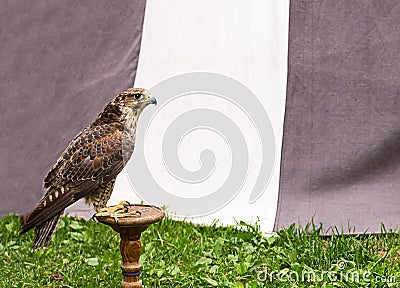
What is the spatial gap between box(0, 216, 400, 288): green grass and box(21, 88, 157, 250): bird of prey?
0.32 metres

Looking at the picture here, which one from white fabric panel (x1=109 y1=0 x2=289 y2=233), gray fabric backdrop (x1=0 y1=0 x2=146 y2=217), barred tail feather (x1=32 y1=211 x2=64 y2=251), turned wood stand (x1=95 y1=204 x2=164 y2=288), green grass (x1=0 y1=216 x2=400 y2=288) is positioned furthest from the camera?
gray fabric backdrop (x1=0 y1=0 x2=146 y2=217)

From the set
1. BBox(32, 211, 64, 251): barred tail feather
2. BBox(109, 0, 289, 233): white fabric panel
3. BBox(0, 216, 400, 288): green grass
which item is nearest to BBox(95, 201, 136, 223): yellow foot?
BBox(32, 211, 64, 251): barred tail feather

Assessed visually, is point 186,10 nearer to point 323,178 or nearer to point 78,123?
point 78,123

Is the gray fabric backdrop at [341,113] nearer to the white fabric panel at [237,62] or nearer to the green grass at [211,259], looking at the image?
the white fabric panel at [237,62]

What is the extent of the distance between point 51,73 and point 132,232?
128 centimetres

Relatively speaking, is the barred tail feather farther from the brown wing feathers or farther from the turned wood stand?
the turned wood stand

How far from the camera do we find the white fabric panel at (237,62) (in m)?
2.54

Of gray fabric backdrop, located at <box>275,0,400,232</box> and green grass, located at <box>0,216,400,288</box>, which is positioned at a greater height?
gray fabric backdrop, located at <box>275,0,400,232</box>

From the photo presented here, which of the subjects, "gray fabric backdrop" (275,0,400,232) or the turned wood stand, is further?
"gray fabric backdrop" (275,0,400,232)

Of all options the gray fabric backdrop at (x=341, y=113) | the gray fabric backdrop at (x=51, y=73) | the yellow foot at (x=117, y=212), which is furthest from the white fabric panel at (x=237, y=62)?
the yellow foot at (x=117, y=212)

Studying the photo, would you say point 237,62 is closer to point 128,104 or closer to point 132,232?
point 128,104

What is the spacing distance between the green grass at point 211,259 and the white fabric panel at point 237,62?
Answer: 0.14 meters

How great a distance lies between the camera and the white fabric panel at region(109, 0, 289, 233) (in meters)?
2.54

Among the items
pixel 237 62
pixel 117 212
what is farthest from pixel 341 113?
pixel 117 212
